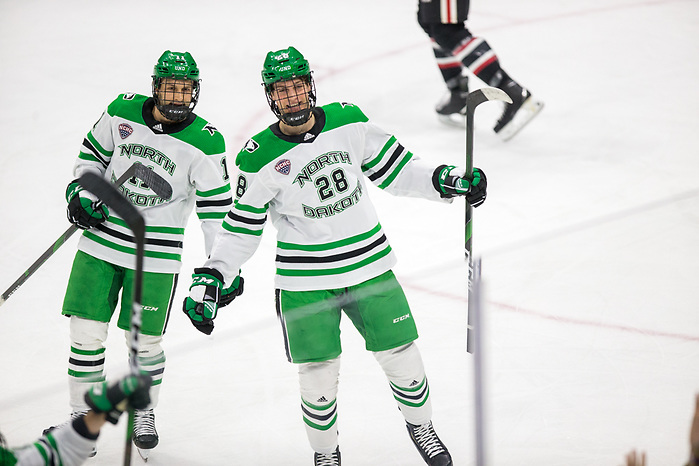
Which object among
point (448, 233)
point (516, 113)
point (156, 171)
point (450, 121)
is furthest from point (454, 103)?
point (156, 171)

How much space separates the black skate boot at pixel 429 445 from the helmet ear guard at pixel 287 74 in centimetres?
85

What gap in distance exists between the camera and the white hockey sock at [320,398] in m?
2.26

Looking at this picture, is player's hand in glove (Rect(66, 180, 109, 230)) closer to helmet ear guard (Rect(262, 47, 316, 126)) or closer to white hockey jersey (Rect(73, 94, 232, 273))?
white hockey jersey (Rect(73, 94, 232, 273))

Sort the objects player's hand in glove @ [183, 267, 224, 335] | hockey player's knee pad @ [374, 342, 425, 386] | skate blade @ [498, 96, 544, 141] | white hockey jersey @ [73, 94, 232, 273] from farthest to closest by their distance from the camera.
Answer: skate blade @ [498, 96, 544, 141] < white hockey jersey @ [73, 94, 232, 273] < hockey player's knee pad @ [374, 342, 425, 386] < player's hand in glove @ [183, 267, 224, 335]

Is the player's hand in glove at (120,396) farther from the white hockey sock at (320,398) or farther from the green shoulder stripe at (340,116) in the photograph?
the green shoulder stripe at (340,116)

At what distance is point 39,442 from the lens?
159 cm

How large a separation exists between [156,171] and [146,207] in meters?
0.10

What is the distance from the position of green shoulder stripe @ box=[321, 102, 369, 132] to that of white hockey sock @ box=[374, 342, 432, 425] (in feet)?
1.88

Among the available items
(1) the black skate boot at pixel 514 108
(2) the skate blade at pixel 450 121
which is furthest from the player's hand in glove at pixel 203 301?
(2) the skate blade at pixel 450 121

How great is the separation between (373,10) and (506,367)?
170 inches

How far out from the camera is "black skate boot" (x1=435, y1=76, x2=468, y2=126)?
15.4 ft

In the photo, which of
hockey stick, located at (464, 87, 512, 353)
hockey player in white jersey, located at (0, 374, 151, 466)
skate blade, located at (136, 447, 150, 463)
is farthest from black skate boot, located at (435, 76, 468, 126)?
hockey player in white jersey, located at (0, 374, 151, 466)

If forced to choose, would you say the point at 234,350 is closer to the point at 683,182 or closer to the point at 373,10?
the point at 683,182

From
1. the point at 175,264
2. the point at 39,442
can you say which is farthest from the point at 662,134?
the point at 39,442
